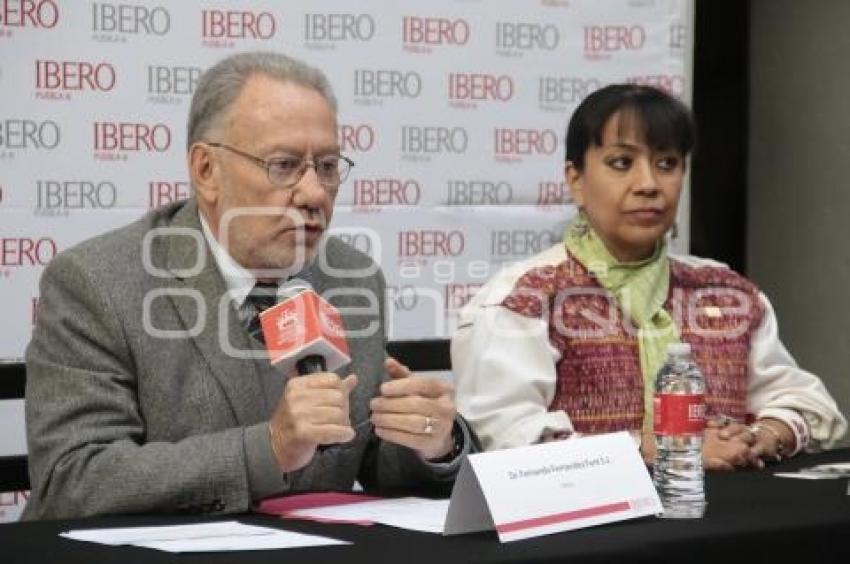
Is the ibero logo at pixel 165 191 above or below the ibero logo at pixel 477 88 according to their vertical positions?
below

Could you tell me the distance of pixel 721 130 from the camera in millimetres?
5406

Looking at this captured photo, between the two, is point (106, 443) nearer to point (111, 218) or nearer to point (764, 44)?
point (111, 218)

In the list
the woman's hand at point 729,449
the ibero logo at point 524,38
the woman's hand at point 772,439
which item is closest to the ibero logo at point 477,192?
the ibero logo at point 524,38

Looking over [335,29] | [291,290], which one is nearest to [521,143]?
[335,29]

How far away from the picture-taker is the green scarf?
123 inches

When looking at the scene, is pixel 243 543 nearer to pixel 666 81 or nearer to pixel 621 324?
pixel 621 324

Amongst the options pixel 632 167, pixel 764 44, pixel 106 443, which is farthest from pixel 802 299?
pixel 106 443

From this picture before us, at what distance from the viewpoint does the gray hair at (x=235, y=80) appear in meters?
2.48

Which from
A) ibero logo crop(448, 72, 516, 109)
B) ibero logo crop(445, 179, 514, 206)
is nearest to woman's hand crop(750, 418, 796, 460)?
ibero logo crop(445, 179, 514, 206)

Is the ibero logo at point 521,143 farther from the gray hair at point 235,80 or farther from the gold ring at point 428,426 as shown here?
the gold ring at point 428,426

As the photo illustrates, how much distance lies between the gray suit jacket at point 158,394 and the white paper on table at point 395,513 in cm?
8

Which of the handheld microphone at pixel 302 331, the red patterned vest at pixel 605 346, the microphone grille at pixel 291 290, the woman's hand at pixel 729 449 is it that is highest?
the microphone grille at pixel 291 290

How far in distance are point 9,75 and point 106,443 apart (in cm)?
176

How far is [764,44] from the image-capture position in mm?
5379
